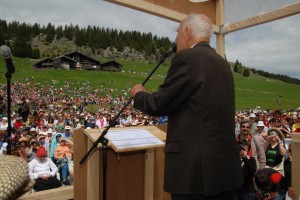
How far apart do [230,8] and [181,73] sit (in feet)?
6.30

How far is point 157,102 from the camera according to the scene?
1.72m

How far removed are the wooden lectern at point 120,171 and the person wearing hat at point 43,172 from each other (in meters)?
4.33

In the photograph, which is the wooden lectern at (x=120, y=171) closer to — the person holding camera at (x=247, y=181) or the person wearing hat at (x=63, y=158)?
the person holding camera at (x=247, y=181)

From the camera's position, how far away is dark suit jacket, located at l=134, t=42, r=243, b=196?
1.65 m

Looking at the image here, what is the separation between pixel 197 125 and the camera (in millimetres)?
1653

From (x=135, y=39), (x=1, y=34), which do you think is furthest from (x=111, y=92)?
(x=135, y=39)

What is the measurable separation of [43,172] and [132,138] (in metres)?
5.04

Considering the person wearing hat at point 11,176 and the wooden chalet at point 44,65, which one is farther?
the wooden chalet at point 44,65

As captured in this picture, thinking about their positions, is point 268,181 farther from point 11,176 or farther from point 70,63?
point 70,63

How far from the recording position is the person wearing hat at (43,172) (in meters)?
6.41

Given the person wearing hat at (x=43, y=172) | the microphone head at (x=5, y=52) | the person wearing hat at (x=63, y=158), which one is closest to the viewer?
the microphone head at (x=5, y=52)

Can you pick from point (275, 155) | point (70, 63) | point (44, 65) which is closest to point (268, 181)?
point (275, 155)

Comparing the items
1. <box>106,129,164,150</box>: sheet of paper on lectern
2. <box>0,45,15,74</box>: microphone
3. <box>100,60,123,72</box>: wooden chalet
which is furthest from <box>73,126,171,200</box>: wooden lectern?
<box>100,60,123,72</box>: wooden chalet

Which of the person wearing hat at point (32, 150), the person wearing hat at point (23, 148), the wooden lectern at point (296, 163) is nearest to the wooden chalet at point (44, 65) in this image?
the person wearing hat at point (32, 150)
